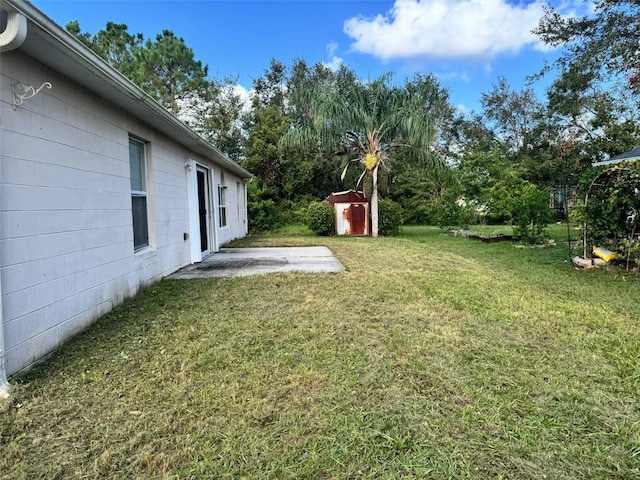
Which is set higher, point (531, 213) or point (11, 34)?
point (11, 34)

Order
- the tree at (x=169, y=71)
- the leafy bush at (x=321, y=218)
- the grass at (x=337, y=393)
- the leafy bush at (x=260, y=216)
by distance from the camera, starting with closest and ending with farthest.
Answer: the grass at (x=337, y=393), the leafy bush at (x=321, y=218), the leafy bush at (x=260, y=216), the tree at (x=169, y=71)

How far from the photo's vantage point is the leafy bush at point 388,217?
13.9 m

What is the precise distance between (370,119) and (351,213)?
3458 mm

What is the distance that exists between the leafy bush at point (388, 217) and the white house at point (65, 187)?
9.39 m

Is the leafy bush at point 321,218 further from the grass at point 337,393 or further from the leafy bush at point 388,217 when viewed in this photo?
the grass at point 337,393

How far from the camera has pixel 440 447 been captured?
184 centimetres

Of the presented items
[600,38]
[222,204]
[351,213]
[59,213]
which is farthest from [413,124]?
[59,213]

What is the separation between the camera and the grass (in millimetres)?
1756

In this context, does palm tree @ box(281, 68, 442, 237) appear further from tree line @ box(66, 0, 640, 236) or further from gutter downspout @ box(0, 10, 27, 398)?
gutter downspout @ box(0, 10, 27, 398)

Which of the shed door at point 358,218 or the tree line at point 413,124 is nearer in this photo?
the tree line at point 413,124

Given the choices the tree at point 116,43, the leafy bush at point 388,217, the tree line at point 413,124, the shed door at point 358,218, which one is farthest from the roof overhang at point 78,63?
the tree at point 116,43

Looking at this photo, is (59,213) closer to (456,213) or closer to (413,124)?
(413,124)

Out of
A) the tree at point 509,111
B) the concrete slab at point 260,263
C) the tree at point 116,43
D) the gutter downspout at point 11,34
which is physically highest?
the tree at point 116,43

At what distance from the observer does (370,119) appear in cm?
1242
